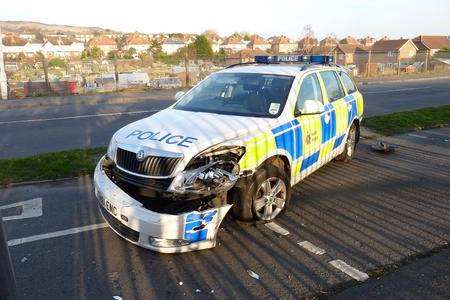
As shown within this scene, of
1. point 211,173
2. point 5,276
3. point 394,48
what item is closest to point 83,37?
point 394,48

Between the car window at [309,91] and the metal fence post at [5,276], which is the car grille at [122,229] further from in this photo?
the car window at [309,91]

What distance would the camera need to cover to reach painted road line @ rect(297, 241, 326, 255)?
3926 millimetres

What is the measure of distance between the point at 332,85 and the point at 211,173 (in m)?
3.30

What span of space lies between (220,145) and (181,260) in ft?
3.76

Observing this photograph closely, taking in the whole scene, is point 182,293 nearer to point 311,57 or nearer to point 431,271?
point 431,271

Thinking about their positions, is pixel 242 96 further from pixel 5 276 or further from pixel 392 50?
pixel 392 50

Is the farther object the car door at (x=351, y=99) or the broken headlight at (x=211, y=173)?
the car door at (x=351, y=99)

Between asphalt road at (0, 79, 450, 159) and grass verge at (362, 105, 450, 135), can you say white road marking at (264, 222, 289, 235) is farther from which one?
grass verge at (362, 105, 450, 135)

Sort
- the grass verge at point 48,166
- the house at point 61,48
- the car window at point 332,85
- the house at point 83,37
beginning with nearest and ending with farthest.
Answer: the car window at point 332,85 < the grass verge at point 48,166 < the house at point 61,48 < the house at point 83,37

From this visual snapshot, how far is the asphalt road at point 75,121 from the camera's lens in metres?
8.36

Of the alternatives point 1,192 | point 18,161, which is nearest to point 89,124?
point 18,161

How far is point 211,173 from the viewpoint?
12.2 ft

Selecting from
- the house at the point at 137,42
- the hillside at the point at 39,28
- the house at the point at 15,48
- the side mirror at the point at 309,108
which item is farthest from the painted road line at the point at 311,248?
the hillside at the point at 39,28

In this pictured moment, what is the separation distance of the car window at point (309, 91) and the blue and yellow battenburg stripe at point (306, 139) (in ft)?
0.58
